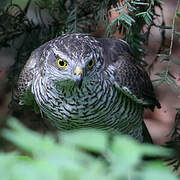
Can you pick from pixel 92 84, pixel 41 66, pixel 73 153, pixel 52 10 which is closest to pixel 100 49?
pixel 92 84

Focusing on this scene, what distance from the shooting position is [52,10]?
199 inches

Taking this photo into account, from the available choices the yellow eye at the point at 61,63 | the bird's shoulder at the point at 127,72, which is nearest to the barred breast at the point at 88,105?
the bird's shoulder at the point at 127,72

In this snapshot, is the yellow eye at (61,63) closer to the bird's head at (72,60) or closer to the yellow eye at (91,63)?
the bird's head at (72,60)

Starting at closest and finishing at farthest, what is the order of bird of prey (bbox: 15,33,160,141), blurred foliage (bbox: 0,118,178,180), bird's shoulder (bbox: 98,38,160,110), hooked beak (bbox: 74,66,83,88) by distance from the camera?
blurred foliage (bbox: 0,118,178,180) → hooked beak (bbox: 74,66,83,88) → bird of prey (bbox: 15,33,160,141) → bird's shoulder (bbox: 98,38,160,110)

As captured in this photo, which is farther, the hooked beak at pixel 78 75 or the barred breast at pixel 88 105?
the barred breast at pixel 88 105

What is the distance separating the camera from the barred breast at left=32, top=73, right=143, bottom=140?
3998mm

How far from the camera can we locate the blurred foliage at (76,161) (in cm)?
134

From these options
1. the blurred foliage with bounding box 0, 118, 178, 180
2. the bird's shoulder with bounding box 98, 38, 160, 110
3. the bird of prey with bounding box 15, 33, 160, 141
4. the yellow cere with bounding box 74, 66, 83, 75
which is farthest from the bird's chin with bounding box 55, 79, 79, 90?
the blurred foliage with bounding box 0, 118, 178, 180

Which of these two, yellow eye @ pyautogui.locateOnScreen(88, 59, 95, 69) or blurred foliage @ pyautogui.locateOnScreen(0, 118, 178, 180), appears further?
yellow eye @ pyautogui.locateOnScreen(88, 59, 95, 69)

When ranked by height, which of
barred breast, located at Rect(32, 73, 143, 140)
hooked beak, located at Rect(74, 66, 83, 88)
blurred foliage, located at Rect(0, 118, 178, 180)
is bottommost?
barred breast, located at Rect(32, 73, 143, 140)

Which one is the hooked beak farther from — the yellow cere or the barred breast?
the barred breast

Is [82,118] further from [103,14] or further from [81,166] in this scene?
[81,166]

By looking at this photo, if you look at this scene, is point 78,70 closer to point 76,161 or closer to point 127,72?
point 127,72

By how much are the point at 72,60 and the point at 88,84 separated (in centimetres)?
43
